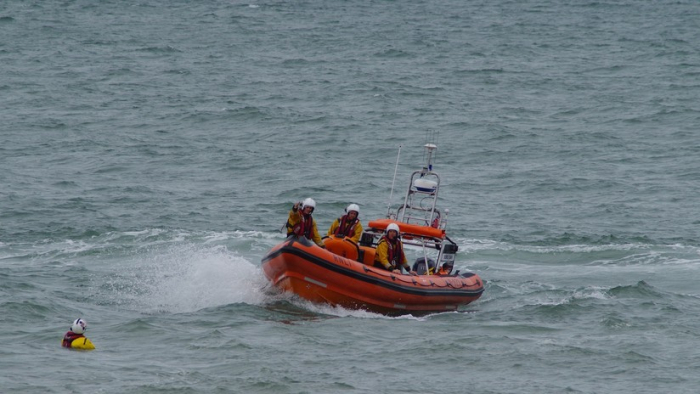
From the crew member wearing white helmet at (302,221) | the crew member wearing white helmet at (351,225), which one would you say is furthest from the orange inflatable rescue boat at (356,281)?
the crew member wearing white helmet at (302,221)

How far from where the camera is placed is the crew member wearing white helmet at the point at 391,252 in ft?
54.0

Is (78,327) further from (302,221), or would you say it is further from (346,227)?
(346,227)

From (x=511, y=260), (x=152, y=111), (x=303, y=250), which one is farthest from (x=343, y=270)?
(x=152, y=111)

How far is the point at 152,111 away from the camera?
36.2 meters

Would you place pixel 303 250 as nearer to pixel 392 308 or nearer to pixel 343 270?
pixel 343 270

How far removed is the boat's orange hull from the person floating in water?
3157 mm

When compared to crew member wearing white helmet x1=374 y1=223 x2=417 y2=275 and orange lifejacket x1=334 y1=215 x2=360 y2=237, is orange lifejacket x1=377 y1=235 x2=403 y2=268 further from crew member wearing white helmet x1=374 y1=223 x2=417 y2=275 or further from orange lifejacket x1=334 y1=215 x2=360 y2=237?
orange lifejacket x1=334 y1=215 x2=360 y2=237

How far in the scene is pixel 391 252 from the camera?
658 inches

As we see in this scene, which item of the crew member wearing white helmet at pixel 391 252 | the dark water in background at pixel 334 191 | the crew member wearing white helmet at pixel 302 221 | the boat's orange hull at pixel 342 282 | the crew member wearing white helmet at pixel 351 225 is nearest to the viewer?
the dark water in background at pixel 334 191

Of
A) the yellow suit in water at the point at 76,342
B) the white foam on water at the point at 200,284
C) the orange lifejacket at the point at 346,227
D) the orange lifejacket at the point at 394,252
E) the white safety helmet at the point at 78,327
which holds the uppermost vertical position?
the orange lifejacket at the point at 346,227

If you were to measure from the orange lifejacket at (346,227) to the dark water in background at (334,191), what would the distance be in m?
1.43

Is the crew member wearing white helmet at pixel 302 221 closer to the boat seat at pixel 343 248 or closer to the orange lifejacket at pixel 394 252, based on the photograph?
the boat seat at pixel 343 248

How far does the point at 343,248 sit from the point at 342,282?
92 cm

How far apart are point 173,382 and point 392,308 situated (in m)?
4.43
